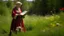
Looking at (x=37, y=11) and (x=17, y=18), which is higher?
(x=17, y=18)

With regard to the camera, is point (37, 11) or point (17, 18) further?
point (37, 11)

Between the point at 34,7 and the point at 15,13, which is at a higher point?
the point at 15,13

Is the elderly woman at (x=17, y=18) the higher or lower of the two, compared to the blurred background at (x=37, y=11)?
higher

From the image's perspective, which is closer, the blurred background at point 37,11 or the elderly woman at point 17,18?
the elderly woman at point 17,18

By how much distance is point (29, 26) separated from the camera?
38.7ft

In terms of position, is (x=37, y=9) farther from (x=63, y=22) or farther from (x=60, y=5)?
(x=63, y=22)

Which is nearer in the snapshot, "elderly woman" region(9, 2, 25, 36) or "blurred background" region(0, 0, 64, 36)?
"elderly woman" region(9, 2, 25, 36)

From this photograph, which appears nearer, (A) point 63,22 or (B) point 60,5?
(A) point 63,22

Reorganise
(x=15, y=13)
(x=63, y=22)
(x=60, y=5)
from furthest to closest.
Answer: (x=60, y=5) < (x=63, y=22) < (x=15, y=13)

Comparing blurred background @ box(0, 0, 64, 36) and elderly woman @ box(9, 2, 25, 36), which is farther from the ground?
elderly woman @ box(9, 2, 25, 36)

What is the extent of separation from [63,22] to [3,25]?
8.06 ft

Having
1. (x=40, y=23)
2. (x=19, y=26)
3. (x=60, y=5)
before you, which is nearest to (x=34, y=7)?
(x=60, y=5)

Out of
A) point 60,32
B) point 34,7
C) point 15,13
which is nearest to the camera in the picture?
point 60,32

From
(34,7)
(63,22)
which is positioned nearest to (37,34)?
(63,22)
